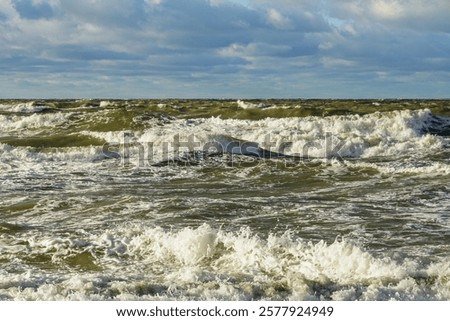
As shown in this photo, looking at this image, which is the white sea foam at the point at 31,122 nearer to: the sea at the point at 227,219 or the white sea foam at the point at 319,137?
the white sea foam at the point at 319,137

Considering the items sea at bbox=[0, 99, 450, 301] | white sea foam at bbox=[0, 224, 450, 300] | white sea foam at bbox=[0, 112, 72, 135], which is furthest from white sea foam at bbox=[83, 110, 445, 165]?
white sea foam at bbox=[0, 224, 450, 300]

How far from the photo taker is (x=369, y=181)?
61.0 ft

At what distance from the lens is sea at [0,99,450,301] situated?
8938 millimetres

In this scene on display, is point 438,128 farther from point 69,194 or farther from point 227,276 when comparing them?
point 227,276

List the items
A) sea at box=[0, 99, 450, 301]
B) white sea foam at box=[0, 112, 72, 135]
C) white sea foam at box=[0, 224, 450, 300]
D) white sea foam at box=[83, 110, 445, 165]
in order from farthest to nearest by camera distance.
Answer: white sea foam at box=[0, 112, 72, 135] → white sea foam at box=[83, 110, 445, 165] → sea at box=[0, 99, 450, 301] → white sea foam at box=[0, 224, 450, 300]

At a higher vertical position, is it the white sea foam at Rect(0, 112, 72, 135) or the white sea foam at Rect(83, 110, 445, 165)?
the white sea foam at Rect(83, 110, 445, 165)

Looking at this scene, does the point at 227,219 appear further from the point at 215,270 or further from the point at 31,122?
the point at 31,122

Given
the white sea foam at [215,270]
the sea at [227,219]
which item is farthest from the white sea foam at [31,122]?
the white sea foam at [215,270]

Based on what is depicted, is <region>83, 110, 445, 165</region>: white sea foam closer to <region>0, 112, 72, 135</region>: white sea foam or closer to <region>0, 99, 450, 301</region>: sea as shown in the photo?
<region>0, 99, 450, 301</region>: sea

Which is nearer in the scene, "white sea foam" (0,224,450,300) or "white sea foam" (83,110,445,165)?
"white sea foam" (0,224,450,300)

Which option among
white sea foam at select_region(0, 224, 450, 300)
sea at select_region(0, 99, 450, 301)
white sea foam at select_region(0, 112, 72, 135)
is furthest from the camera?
white sea foam at select_region(0, 112, 72, 135)

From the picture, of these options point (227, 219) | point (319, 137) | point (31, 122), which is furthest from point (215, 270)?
point (31, 122)

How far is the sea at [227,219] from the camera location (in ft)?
29.3

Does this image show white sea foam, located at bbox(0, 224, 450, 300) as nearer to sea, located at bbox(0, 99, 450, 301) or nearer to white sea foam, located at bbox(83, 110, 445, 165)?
sea, located at bbox(0, 99, 450, 301)
